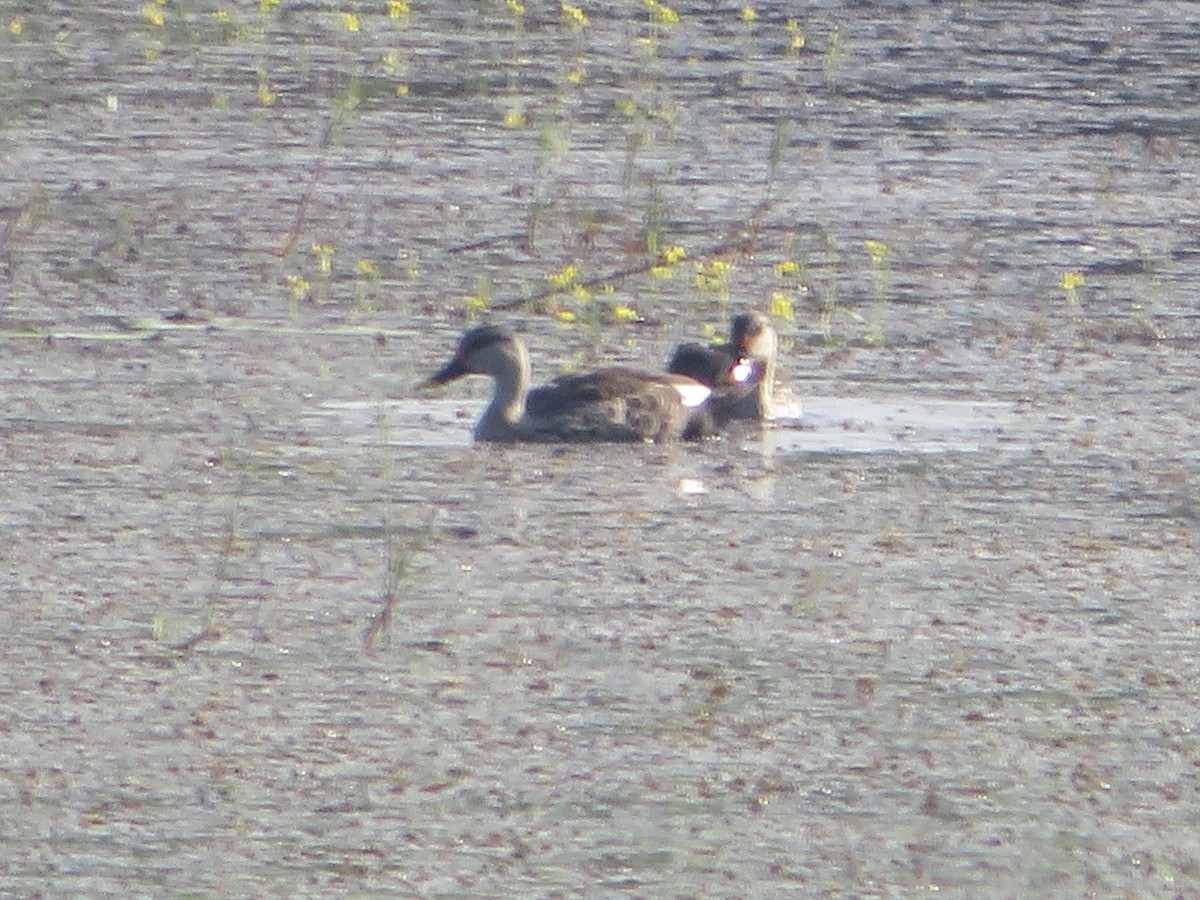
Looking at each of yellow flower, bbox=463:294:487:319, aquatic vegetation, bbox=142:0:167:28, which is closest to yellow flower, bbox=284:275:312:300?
yellow flower, bbox=463:294:487:319

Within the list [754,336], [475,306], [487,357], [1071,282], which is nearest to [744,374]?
[754,336]

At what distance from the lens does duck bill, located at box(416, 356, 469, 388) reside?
850 centimetres

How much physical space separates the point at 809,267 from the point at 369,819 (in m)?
5.21

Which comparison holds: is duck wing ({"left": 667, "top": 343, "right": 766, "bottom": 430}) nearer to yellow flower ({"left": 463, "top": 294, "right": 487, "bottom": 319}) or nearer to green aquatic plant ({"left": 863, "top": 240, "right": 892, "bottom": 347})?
green aquatic plant ({"left": 863, "top": 240, "right": 892, "bottom": 347})

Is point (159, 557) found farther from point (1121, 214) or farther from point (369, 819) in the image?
point (1121, 214)

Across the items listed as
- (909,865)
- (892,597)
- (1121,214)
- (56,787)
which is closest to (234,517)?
(892,597)

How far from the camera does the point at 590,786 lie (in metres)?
5.33

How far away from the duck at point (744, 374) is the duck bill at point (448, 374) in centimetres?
54

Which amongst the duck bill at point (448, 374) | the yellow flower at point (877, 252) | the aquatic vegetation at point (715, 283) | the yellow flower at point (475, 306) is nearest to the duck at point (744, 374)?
the duck bill at point (448, 374)

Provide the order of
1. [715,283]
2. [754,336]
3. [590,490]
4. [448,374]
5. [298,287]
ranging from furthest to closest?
[715,283], [298,287], [754,336], [448,374], [590,490]

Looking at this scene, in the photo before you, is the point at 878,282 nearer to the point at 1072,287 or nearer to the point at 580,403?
the point at 1072,287

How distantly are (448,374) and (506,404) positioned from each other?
311 mm

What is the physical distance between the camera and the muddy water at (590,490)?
205 inches

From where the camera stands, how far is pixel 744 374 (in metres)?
8.30
